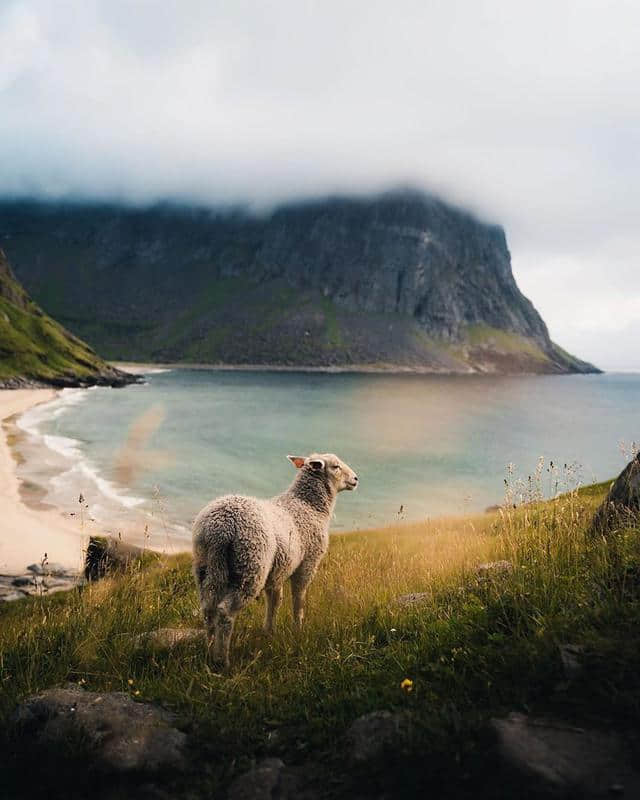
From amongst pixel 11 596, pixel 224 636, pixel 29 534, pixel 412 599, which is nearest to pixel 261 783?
pixel 224 636

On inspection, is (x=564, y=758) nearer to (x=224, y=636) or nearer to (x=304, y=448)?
(x=224, y=636)

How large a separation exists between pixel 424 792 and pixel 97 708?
3347 millimetres

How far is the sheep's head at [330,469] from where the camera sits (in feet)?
32.0

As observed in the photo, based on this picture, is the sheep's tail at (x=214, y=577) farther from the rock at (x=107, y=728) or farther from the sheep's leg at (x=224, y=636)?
the rock at (x=107, y=728)

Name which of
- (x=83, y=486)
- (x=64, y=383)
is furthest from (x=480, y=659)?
(x=64, y=383)

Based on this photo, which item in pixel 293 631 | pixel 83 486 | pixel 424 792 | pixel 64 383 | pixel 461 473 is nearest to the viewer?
pixel 424 792

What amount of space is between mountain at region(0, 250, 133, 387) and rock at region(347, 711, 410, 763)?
5430 inches

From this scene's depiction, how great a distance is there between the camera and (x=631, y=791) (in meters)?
3.45

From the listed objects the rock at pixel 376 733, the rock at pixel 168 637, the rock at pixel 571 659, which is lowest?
the rock at pixel 168 637

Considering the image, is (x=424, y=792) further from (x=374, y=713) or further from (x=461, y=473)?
(x=461, y=473)

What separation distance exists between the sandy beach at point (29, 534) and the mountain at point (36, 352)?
4025 inches

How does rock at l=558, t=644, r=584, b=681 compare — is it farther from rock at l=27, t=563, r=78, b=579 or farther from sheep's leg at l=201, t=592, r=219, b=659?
rock at l=27, t=563, r=78, b=579

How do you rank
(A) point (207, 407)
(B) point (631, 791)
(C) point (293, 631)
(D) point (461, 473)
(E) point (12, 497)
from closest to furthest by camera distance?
(B) point (631, 791), (C) point (293, 631), (E) point (12, 497), (D) point (461, 473), (A) point (207, 407)

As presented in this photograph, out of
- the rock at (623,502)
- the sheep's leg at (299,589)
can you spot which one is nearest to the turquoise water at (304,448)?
the rock at (623,502)
